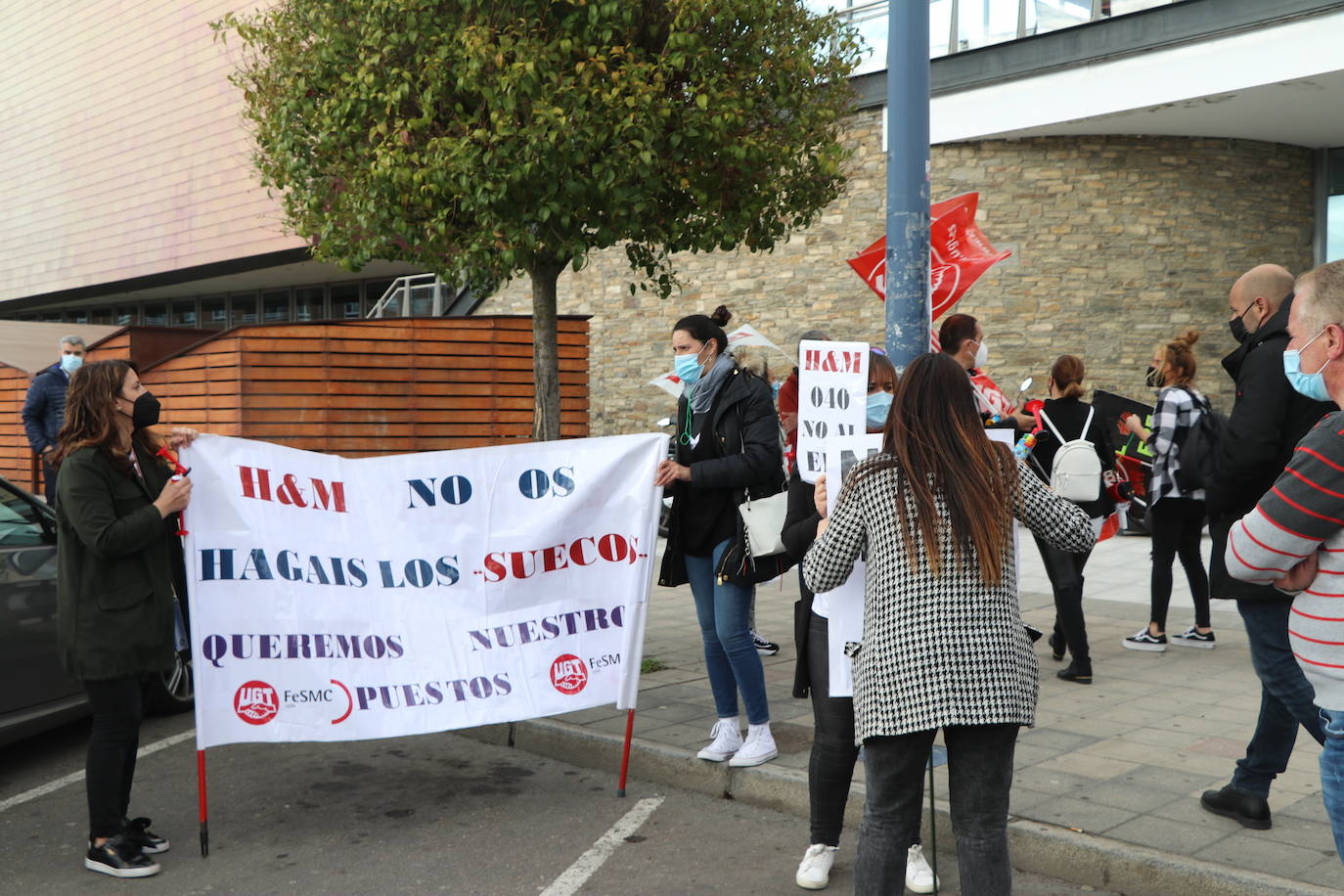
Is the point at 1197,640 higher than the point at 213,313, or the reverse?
the point at 213,313

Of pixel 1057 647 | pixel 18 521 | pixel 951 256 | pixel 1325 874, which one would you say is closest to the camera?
pixel 1325 874

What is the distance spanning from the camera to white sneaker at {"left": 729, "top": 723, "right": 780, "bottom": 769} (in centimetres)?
533

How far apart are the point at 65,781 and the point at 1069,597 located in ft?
17.6

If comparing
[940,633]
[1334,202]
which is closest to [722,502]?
[940,633]

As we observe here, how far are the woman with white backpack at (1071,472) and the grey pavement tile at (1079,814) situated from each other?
2177 millimetres

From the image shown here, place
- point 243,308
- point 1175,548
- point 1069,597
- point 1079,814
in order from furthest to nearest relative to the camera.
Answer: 1. point 243,308
2. point 1175,548
3. point 1069,597
4. point 1079,814

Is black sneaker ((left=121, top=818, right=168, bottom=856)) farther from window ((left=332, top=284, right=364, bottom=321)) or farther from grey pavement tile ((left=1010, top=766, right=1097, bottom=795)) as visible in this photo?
window ((left=332, top=284, right=364, bottom=321))

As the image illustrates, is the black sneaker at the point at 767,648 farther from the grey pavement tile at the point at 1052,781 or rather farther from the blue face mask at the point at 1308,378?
the blue face mask at the point at 1308,378

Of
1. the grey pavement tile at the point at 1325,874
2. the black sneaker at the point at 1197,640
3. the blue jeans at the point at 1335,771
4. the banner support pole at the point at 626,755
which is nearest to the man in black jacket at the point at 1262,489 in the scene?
the grey pavement tile at the point at 1325,874

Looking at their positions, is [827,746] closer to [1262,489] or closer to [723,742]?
[723,742]

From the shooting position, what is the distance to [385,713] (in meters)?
5.02

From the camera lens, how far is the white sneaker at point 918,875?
4.23 metres

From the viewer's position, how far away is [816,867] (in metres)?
4.25

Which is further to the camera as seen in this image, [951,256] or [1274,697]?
[951,256]
